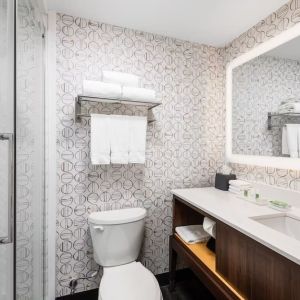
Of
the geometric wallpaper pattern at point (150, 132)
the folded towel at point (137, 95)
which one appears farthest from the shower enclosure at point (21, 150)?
the folded towel at point (137, 95)

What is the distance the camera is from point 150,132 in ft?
6.14

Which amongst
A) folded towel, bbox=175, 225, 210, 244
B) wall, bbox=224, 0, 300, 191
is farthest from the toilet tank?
wall, bbox=224, 0, 300, 191

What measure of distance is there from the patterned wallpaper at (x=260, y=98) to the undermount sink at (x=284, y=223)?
0.46 m

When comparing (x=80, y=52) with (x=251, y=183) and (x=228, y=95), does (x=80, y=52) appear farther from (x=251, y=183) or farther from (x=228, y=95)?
(x=251, y=183)

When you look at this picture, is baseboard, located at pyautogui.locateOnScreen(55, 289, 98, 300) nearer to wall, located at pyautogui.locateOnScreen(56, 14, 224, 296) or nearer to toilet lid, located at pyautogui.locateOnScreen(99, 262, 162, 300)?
wall, located at pyautogui.locateOnScreen(56, 14, 224, 296)

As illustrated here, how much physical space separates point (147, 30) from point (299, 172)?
61.8 inches

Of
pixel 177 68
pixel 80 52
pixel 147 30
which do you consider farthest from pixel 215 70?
pixel 80 52

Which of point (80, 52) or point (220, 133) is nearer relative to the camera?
point (80, 52)

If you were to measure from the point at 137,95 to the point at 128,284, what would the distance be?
1.25 m

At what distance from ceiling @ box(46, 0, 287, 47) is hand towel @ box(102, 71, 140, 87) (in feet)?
1.46

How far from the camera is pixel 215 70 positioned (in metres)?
2.10

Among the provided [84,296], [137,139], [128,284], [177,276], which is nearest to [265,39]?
[137,139]

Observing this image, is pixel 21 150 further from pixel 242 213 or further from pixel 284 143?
pixel 284 143

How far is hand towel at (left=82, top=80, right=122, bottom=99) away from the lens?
4.83 ft
